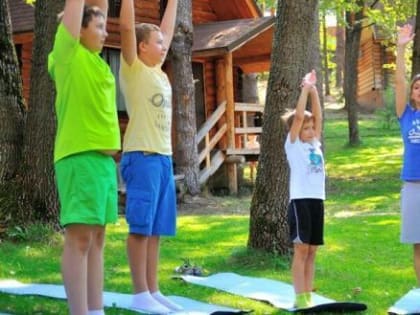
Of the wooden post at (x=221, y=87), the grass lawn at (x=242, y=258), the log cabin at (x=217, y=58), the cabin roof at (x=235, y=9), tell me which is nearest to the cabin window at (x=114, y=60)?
the log cabin at (x=217, y=58)

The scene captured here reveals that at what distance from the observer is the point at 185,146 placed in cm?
1445

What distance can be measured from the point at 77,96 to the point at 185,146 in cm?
1059

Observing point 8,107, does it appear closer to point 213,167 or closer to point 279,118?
point 279,118

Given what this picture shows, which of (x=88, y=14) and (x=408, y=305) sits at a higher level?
(x=88, y=14)

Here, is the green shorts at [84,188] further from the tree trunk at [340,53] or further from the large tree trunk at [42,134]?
the tree trunk at [340,53]

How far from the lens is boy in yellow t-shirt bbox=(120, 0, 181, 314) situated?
4.48 meters

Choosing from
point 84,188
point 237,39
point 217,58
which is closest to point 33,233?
point 84,188

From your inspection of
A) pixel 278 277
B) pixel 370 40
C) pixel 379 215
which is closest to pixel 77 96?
pixel 278 277

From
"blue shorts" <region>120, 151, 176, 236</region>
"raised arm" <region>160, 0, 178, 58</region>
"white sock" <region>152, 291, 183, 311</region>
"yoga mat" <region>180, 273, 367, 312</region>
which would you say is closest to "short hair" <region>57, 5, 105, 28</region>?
"blue shorts" <region>120, 151, 176, 236</region>

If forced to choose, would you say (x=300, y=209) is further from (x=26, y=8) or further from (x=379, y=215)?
(x=26, y=8)

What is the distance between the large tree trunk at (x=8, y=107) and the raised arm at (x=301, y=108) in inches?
152

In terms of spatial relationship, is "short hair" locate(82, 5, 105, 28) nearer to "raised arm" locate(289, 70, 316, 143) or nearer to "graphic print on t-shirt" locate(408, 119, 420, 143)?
A: "raised arm" locate(289, 70, 316, 143)

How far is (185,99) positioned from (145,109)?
986 centimetres

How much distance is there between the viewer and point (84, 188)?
3.77 metres
